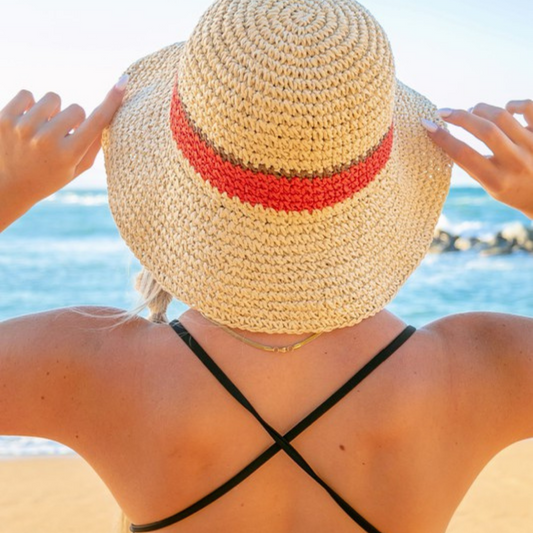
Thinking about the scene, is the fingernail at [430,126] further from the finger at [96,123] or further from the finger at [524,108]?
the finger at [96,123]

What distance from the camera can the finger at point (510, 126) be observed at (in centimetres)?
140

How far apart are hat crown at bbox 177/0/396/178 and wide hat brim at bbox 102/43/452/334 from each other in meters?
0.11

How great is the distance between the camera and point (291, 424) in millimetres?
1249

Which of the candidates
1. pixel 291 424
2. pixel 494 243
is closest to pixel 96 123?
pixel 291 424

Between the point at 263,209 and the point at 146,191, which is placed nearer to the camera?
the point at 263,209

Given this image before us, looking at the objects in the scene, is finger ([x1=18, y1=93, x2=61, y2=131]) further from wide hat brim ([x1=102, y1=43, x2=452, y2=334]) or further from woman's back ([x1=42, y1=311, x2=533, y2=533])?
woman's back ([x1=42, y1=311, x2=533, y2=533])

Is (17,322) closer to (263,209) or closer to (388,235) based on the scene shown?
(263,209)

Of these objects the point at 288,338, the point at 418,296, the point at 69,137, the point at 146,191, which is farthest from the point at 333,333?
the point at 418,296

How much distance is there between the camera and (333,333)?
1.30 m

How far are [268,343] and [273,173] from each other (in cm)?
31

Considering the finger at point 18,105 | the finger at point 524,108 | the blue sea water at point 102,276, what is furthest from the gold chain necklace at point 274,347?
the blue sea water at point 102,276

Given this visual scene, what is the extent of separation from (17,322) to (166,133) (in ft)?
1.51

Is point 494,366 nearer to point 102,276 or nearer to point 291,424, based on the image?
point 291,424

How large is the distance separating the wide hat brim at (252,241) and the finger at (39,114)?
7.0 inches
